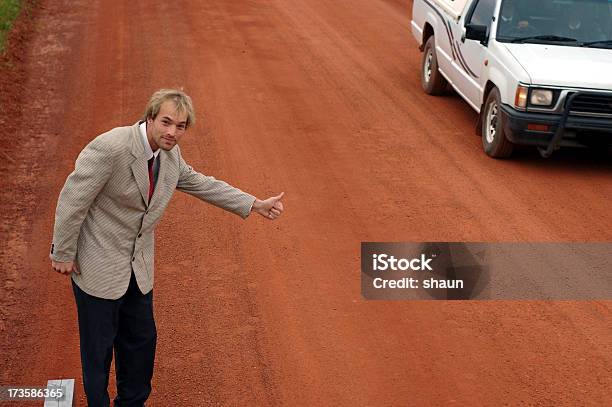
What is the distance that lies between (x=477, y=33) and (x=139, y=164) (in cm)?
720

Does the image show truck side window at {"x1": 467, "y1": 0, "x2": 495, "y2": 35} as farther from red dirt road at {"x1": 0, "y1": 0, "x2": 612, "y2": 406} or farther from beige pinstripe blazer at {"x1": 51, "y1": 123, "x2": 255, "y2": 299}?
beige pinstripe blazer at {"x1": 51, "y1": 123, "x2": 255, "y2": 299}

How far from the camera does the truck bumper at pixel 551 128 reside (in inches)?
410

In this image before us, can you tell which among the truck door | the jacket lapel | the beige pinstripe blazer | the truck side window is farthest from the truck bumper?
the jacket lapel

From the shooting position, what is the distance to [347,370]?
21.1ft

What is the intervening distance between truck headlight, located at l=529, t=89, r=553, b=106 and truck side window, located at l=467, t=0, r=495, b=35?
1382 mm

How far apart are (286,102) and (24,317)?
650 cm

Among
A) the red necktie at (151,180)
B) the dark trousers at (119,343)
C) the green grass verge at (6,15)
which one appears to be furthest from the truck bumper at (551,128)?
the green grass verge at (6,15)

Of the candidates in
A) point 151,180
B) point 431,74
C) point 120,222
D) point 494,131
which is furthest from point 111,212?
point 431,74

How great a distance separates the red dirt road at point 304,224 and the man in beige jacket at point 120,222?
3.03ft

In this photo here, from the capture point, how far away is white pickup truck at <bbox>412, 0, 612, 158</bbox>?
10398 millimetres

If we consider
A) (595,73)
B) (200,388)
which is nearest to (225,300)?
(200,388)

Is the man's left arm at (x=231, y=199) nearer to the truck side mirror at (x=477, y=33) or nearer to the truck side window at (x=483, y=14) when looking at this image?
the truck side mirror at (x=477, y=33)

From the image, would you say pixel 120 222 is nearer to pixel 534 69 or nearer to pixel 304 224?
pixel 304 224

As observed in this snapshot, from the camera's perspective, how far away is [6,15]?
1712 centimetres
